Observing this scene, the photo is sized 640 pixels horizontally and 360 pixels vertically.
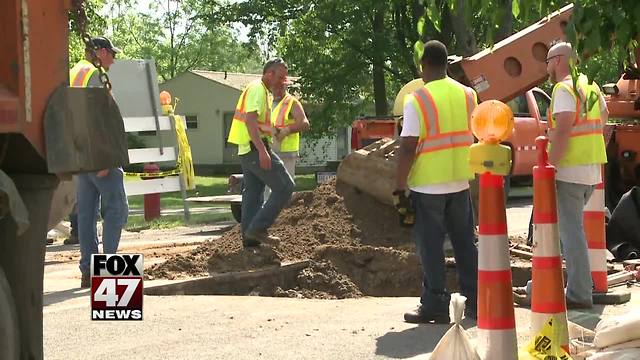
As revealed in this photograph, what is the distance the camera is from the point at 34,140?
4.68 meters

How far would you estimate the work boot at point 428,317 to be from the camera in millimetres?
7590

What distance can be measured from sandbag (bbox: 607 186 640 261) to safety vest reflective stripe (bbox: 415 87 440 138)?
4.30 meters

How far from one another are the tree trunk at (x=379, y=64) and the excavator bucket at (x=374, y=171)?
19.5 m

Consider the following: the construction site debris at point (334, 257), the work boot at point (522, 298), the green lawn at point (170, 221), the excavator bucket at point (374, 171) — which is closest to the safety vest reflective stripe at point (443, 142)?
the work boot at point (522, 298)

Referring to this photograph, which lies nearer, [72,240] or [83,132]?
[83,132]

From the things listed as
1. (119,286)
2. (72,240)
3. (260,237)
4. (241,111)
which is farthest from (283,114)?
(119,286)

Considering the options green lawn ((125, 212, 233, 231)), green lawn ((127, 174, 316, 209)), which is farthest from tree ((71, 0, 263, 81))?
green lawn ((125, 212, 233, 231))

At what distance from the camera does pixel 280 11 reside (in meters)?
34.9

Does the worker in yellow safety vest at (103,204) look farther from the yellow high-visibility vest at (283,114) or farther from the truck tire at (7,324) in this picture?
the truck tire at (7,324)

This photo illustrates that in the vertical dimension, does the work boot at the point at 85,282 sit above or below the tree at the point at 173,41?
below

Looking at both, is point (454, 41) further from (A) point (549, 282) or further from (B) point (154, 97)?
(A) point (549, 282)

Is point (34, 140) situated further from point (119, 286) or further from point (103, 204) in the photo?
point (103, 204)

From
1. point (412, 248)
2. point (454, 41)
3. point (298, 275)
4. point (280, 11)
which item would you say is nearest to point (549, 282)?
point (298, 275)

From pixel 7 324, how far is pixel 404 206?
3.62 meters
